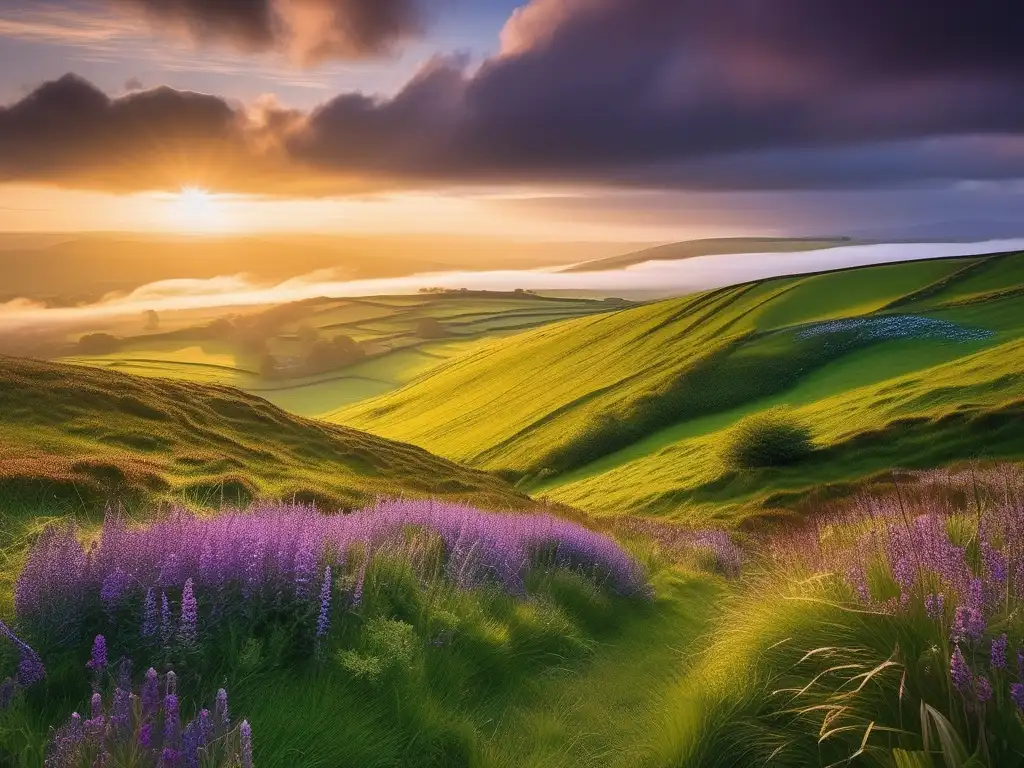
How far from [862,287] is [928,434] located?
201 ft

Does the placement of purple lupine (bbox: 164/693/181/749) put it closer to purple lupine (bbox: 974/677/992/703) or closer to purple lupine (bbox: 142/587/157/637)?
purple lupine (bbox: 142/587/157/637)

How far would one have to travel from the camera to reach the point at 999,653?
14.5 ft

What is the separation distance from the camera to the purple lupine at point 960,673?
4125mm

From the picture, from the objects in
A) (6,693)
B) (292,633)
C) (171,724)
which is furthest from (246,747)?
(292,633)

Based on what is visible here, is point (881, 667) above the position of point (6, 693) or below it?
above

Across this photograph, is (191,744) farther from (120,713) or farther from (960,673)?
(960,673)

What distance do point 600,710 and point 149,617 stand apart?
3896mm

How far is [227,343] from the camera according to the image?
584 feet

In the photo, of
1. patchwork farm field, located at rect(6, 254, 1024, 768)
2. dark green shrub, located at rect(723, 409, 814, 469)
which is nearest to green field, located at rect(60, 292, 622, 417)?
dark green shrub, located at rect(723, 409, 814, 469)

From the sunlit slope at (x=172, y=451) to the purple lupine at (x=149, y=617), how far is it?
5738 millimetres

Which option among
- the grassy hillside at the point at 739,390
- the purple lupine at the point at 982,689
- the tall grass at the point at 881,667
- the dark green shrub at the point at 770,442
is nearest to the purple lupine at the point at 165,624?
the tall grass at the point at 881,667

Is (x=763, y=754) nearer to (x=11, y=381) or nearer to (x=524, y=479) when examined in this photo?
(x=11, y=381)

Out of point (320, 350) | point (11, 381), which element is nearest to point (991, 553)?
point (11, 381)

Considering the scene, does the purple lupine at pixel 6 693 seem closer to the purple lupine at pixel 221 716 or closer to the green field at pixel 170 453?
the purple lupine at pixel 221 716
